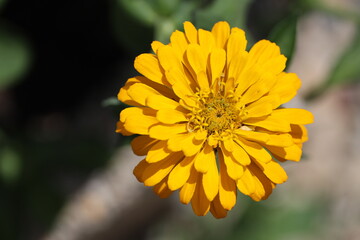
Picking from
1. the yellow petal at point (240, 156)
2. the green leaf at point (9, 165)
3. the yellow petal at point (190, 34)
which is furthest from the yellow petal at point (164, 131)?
the green leaf at point (9, 165)

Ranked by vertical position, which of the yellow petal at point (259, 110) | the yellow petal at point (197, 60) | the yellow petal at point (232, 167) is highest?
the yellow petal at point (197, 60)

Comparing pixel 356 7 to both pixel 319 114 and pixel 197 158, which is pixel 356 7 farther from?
pixel 197 158

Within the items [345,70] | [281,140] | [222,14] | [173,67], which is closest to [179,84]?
[173,67]

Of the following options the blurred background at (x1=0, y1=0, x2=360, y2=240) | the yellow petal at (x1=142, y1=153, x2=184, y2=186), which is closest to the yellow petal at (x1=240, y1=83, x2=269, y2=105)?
the yellow petal at (x1=142, y1=153, x2=184, y2=186)

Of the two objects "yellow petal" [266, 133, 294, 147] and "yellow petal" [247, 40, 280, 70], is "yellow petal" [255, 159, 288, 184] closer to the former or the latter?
"yellow petal" [266, 133, 294, 147]

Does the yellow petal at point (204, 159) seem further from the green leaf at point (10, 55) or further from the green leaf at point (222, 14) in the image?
the green leaf at point (10, 55)

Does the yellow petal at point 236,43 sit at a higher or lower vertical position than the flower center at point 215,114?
higher

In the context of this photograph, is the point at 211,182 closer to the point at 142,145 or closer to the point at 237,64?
the point at 142,145
